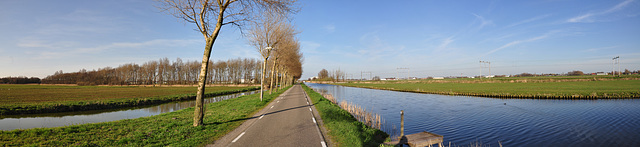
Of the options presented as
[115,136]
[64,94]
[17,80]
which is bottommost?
[64,94]

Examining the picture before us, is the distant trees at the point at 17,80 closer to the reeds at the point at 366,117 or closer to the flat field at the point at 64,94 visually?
the flat field at the point at 64,94

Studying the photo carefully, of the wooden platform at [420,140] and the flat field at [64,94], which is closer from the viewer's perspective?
the wooden platform at [420,140]

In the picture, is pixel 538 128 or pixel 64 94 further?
pixel 64 94

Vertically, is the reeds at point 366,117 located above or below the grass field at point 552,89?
below

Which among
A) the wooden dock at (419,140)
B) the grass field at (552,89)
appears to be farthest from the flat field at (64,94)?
the grass field at (552,89)

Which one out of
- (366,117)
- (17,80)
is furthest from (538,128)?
(17,80)

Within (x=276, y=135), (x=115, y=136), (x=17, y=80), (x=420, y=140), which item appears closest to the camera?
(x=276, y=135)

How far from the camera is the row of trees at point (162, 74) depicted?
108m

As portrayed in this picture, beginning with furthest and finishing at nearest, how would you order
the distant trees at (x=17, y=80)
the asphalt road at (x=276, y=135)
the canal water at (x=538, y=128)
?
the distant trees at (x=17, y=80) → the canal water at (x=538, y=128) → the asphalt road at (x=276, y=135)

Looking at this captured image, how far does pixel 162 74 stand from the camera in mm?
107750

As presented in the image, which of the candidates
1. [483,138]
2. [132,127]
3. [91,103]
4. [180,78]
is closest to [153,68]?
[180,78]

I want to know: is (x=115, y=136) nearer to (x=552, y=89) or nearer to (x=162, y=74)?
(x=552, y=89)

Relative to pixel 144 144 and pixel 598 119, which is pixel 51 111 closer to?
pixel 144 144

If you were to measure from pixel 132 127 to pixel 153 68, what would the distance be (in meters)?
116
